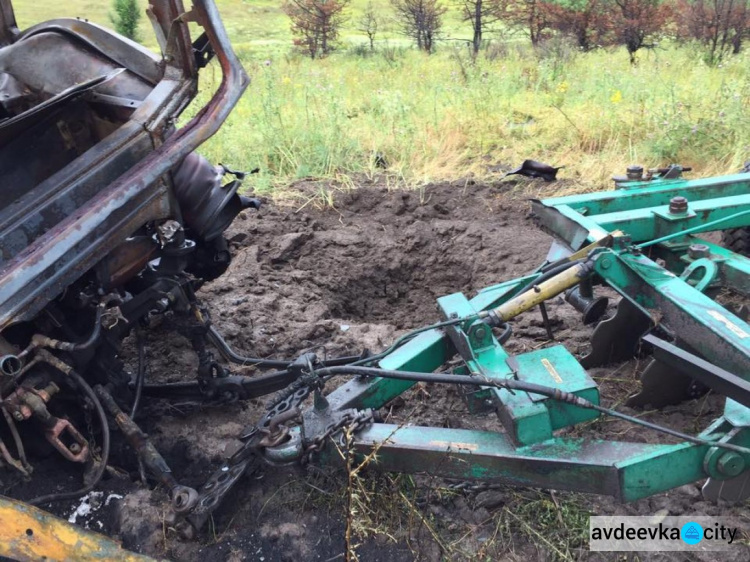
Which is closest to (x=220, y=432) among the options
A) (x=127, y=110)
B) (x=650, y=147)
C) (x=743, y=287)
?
(x=127, y=110)

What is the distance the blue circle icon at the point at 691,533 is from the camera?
2.39 m

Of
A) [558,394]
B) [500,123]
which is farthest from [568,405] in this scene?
[500,123]

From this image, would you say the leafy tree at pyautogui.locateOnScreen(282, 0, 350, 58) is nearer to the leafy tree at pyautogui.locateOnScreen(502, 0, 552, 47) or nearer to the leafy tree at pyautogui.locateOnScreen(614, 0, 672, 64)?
the leafy tree at pyautogui.locateOnScreen(502, 0, 552, 47)

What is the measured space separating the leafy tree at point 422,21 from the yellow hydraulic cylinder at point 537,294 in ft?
44.2

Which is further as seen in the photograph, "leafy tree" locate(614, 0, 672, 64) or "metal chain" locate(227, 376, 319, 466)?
"leafy tree" locate(614, 0, 672, 64)

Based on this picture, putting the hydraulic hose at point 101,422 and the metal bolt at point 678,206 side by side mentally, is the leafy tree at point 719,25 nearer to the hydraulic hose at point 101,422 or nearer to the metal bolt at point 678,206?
the metal bolt at point 678,206

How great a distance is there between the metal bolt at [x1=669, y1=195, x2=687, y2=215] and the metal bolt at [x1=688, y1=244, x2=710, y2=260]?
221 mm

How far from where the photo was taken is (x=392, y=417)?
3170mm

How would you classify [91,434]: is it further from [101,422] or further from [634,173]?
[634,173]

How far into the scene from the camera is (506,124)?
7.11 metres

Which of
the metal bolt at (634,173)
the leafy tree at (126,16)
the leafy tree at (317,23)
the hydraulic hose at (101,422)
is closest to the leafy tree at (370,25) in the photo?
the leafy tree at (317,23)

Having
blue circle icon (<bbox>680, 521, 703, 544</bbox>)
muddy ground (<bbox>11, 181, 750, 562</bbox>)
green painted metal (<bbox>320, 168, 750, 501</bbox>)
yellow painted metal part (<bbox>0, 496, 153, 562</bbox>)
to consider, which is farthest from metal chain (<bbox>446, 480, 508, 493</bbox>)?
yellow painted metal part (<bbox>0, 496, 153, 562</bbox>)

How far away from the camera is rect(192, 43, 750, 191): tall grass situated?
19.4 feet

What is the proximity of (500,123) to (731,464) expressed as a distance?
5472mm
